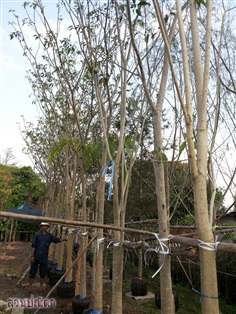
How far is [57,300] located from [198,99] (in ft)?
14.4

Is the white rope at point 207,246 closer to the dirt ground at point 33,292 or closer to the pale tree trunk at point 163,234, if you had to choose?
the pale tree trunk at point 163,234

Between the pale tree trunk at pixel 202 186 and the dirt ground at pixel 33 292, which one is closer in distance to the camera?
the pale tree trunk at pixel 202 186

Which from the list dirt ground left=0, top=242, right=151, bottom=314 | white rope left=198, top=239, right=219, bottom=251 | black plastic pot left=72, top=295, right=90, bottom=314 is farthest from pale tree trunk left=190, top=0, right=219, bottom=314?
dirt ground left=0, top=242, right=151, bottom=314

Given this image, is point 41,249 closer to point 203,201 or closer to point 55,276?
point 55,276

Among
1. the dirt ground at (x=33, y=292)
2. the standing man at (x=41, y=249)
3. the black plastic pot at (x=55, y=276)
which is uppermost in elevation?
the standing man at (x=41, y=249)

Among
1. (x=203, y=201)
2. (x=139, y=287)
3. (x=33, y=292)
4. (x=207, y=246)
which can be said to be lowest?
(x=33, y=292)

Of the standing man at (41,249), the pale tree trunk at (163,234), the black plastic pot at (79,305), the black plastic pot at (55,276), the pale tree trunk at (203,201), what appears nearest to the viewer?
A: the pale tree trunk at (203,201)

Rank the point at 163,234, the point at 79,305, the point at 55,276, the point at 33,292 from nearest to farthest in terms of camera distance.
A: the point at 163,234 < the point at 79,305 < the point at 33,292 < the point at 55,276

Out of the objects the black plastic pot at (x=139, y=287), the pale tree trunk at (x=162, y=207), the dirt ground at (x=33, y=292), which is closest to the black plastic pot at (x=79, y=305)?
the dirt ground at (x=33, y=292)

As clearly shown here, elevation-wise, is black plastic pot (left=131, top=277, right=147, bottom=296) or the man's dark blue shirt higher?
the man's dark blue shirt

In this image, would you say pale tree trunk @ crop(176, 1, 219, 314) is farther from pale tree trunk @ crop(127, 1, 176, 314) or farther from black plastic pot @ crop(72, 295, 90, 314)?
black plastic pot @ crop(72, 295, 90, 314)

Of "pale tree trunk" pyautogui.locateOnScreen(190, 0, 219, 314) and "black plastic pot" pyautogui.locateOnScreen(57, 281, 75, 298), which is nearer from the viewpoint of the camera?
"pale tree trunk" pyautogui.locateOnScreen(190, 0, 219, 314)

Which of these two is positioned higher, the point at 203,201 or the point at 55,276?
the point at 203,201

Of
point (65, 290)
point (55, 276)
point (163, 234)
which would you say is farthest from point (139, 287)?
point (163, 234)
